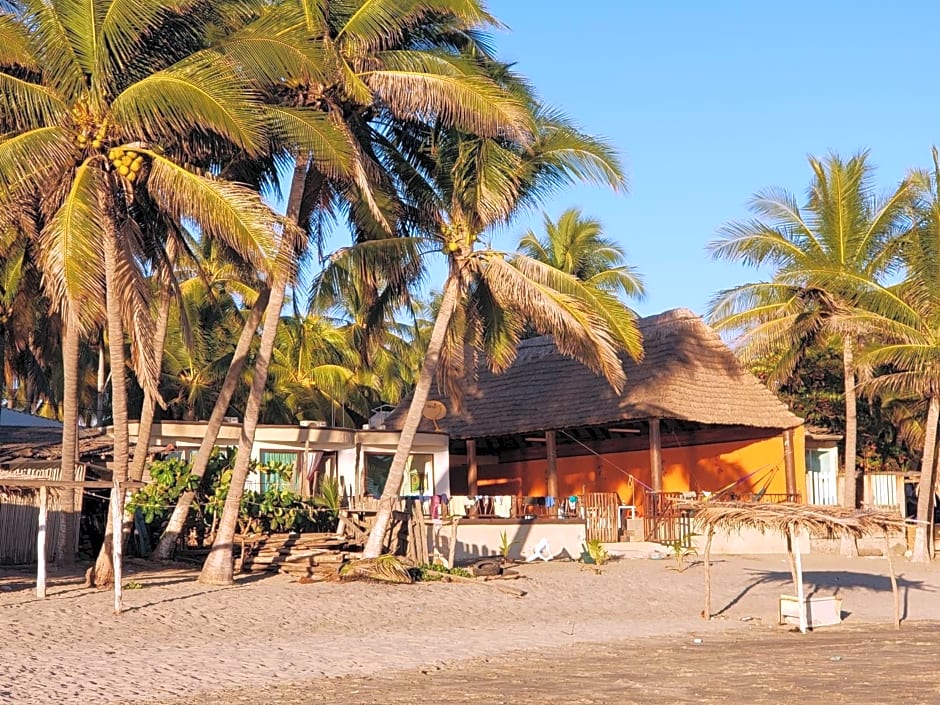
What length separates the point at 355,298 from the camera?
68.9 feet

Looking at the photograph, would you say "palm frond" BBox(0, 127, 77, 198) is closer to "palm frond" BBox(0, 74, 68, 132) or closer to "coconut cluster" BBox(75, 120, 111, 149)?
"coconut cluster" BBox(75, 120, 111, 149)

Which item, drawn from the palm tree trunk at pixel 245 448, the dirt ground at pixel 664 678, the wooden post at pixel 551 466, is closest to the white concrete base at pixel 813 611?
the dirt ground at pixel 664 678

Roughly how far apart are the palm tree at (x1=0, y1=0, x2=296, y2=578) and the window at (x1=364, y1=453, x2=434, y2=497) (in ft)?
30.1

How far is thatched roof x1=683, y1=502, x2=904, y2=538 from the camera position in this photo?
50.1 feet

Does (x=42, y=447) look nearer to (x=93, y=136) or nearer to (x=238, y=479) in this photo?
(x=238, y=479)

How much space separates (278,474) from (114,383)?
5572mm

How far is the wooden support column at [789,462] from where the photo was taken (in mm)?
25625

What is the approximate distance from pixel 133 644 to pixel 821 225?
17.7 meters

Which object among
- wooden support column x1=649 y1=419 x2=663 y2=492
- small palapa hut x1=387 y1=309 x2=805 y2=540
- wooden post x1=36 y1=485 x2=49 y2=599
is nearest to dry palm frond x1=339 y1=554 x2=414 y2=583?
wooden post x1=36 y1=485 x2=49 y2=599

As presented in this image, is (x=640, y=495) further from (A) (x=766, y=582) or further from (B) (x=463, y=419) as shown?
(A) (x=766, y=582)

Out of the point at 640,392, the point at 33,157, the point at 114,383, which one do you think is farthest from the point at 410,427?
the point at 640,392

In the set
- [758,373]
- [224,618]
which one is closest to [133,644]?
[224,618]

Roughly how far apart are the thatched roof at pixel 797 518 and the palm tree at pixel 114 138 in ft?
22.5

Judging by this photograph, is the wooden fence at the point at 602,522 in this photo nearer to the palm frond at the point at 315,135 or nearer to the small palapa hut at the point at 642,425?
the small palapa hut at the point at 642,425
